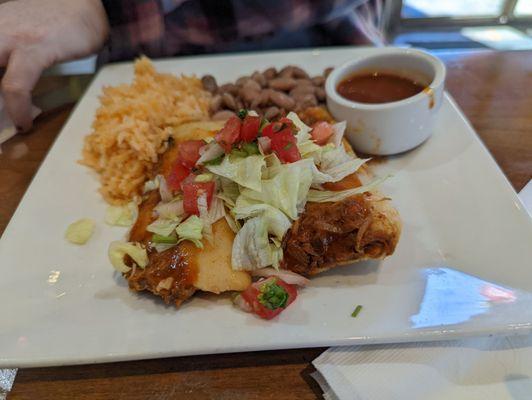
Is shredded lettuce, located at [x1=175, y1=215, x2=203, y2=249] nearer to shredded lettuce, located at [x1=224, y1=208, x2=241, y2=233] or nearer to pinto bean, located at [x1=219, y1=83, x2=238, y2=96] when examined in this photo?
shredded lettuce, located at [x1=224, y1=208, x2=241, y2=233]

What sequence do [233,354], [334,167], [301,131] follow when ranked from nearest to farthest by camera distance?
[233,354] < [334,167] < [301,131]

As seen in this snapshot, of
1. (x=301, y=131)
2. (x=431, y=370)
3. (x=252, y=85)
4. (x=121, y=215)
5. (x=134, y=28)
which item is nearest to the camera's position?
(x=431, y=370)

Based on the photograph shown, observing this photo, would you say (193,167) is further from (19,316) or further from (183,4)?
(183,4)

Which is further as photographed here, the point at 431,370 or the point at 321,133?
the point at 321,133

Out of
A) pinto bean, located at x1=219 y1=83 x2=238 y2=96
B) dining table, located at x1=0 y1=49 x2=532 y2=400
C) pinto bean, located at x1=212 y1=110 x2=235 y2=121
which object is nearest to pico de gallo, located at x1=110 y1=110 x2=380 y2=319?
dining table, located at x1=0 y1=49 x2=532 y2=400

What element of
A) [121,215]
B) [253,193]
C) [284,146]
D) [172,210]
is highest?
[284,146]

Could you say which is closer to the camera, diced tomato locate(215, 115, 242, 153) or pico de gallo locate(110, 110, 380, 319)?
pico de gallo locate(110, 110, 380, 319)

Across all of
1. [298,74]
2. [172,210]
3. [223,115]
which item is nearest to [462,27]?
[298,74]

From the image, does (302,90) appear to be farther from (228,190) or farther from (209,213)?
(209,213)
